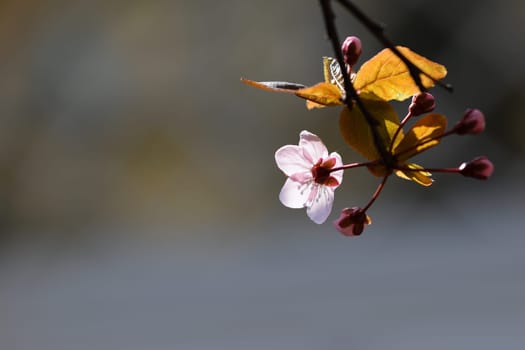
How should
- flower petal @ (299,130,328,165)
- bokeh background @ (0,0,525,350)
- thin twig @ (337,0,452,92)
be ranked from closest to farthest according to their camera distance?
thin twig @ (337,0,452,92), flower petal @ (299,130,328,165), bokeh background @ (0,0,525,350)

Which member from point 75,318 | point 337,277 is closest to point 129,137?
point 75,318

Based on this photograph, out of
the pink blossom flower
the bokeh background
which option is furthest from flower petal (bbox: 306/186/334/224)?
the bokeh background

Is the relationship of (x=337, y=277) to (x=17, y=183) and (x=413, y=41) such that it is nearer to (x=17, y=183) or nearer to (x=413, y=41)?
(x=413, y=41)

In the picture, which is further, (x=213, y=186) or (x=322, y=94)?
(x=213, y=186)

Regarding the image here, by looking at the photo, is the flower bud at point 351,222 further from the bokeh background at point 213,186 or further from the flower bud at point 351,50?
the bokeh background at point 213,186

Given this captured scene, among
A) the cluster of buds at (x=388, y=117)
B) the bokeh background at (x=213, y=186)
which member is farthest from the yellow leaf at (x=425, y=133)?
the bokeh background at (x=213, y=186)

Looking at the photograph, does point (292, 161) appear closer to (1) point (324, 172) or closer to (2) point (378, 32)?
(1) point (324, 172)

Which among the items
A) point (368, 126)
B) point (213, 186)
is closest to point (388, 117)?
point (368, 126)

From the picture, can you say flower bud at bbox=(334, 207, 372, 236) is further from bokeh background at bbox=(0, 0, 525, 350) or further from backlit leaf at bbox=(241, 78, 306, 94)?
bokeh background at bbox=(0, 0, 525, 350)
